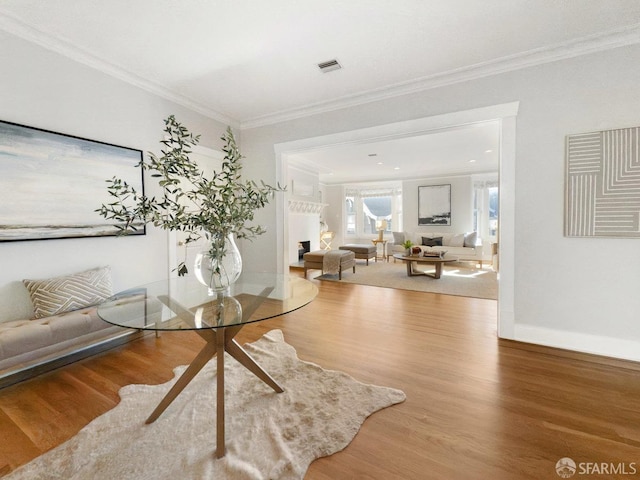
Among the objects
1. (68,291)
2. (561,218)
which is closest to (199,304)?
(68,291)

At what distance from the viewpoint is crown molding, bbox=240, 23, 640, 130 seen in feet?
7.73

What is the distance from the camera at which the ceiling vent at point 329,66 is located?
2.75 m

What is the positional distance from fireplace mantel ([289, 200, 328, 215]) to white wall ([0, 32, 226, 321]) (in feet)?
12.8

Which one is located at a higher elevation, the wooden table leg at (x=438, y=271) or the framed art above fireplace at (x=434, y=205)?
the framed art above fireplace at (x=434, y=205)

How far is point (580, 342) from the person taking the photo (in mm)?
2559

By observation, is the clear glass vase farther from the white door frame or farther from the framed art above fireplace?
the framed art above fireplace

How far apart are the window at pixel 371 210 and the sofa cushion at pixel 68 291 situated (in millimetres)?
8189

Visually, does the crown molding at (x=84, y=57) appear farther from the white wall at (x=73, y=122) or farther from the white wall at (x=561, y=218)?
the white wall at (x=561, y=218)

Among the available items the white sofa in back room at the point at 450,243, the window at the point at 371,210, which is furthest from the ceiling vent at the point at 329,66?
the window at the point at 371,210

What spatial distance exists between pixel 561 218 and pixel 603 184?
38 cm

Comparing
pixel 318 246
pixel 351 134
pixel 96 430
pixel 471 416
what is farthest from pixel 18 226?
pixel 318 246

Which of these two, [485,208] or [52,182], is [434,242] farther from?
[52,182]

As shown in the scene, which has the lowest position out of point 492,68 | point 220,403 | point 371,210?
point 220,403

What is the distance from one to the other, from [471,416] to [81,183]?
347cm
